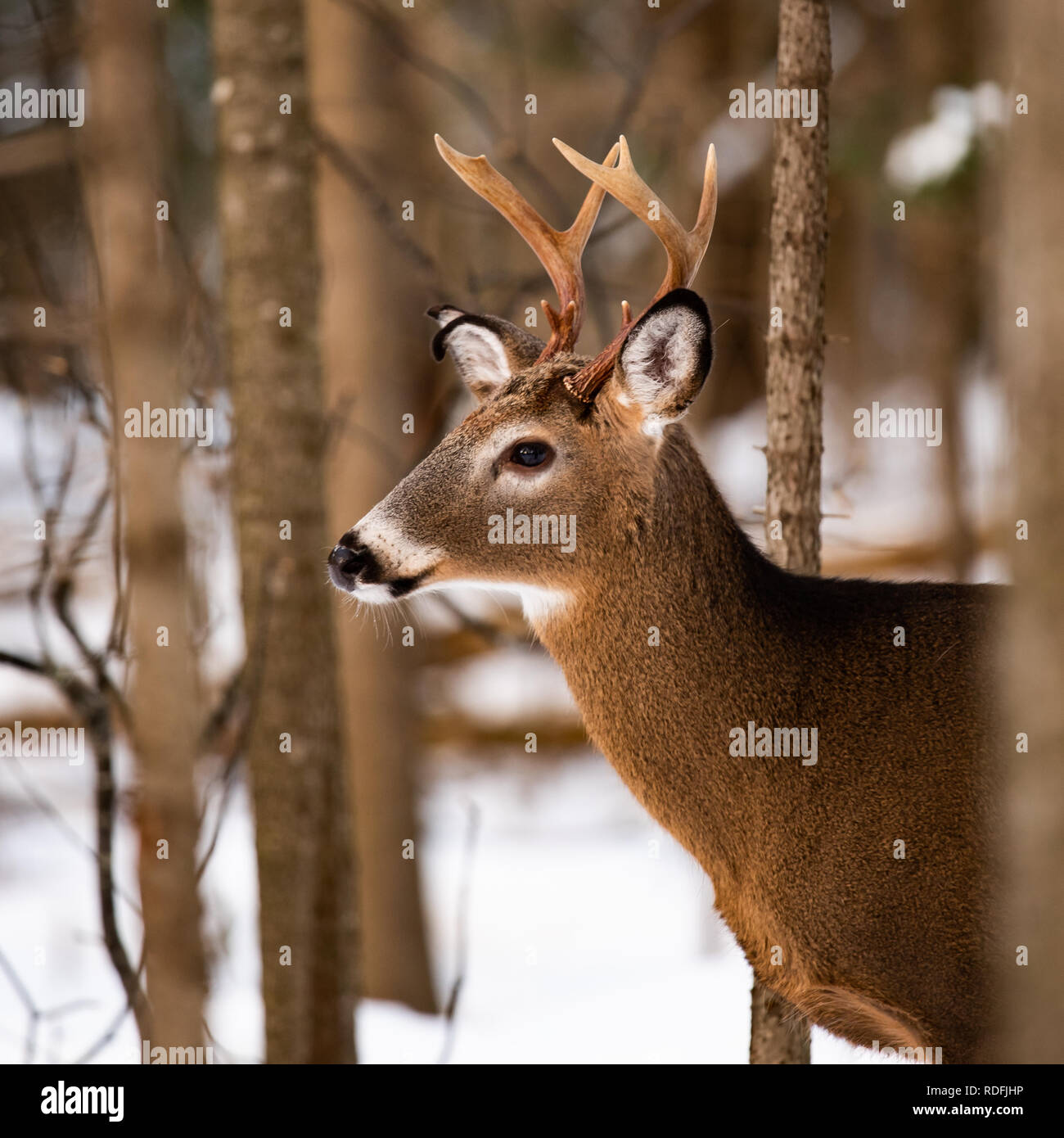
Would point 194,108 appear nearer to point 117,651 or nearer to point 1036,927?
point 117,651

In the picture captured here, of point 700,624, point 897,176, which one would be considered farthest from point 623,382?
point 897,176

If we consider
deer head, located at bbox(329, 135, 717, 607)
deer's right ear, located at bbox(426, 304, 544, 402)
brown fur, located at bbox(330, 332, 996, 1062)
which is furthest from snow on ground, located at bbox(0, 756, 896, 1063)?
deer's right ear, located at bbox(426, 304, 544, 402)

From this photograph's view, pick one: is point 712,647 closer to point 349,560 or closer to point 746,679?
point 746,679

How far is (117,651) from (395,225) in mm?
2576

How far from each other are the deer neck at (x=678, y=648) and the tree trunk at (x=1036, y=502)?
1.86 metres

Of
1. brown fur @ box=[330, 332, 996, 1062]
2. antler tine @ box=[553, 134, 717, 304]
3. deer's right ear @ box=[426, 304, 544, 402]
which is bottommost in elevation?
brown fur @ box=[330, 332, 996, 1062]

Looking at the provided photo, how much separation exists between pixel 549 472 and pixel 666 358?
1.73 feet

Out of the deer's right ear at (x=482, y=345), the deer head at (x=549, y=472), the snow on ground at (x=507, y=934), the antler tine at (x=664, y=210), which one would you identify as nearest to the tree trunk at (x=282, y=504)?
the snow on ground at (x=507, y=934)

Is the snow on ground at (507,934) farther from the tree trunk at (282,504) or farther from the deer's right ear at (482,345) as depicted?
the deer's right ear at (482,345)

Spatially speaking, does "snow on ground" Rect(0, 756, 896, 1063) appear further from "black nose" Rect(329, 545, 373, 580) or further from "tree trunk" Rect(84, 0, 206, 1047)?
"black nose" Rect(329, 545, 373, 580)

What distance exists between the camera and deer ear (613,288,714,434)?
3914 mm

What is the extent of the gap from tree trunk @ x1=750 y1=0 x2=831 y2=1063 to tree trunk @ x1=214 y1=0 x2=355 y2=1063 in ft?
5.78

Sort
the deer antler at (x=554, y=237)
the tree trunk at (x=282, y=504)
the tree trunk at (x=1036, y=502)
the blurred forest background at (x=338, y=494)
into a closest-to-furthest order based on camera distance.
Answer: the tree trunk at (x=1036, y=502)
the deer antler at (x=554, y=237)
the blurred forest background at (x=338, y=494)
the tree trunk at (x=282, y=504)

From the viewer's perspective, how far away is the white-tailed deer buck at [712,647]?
402 centimetres
